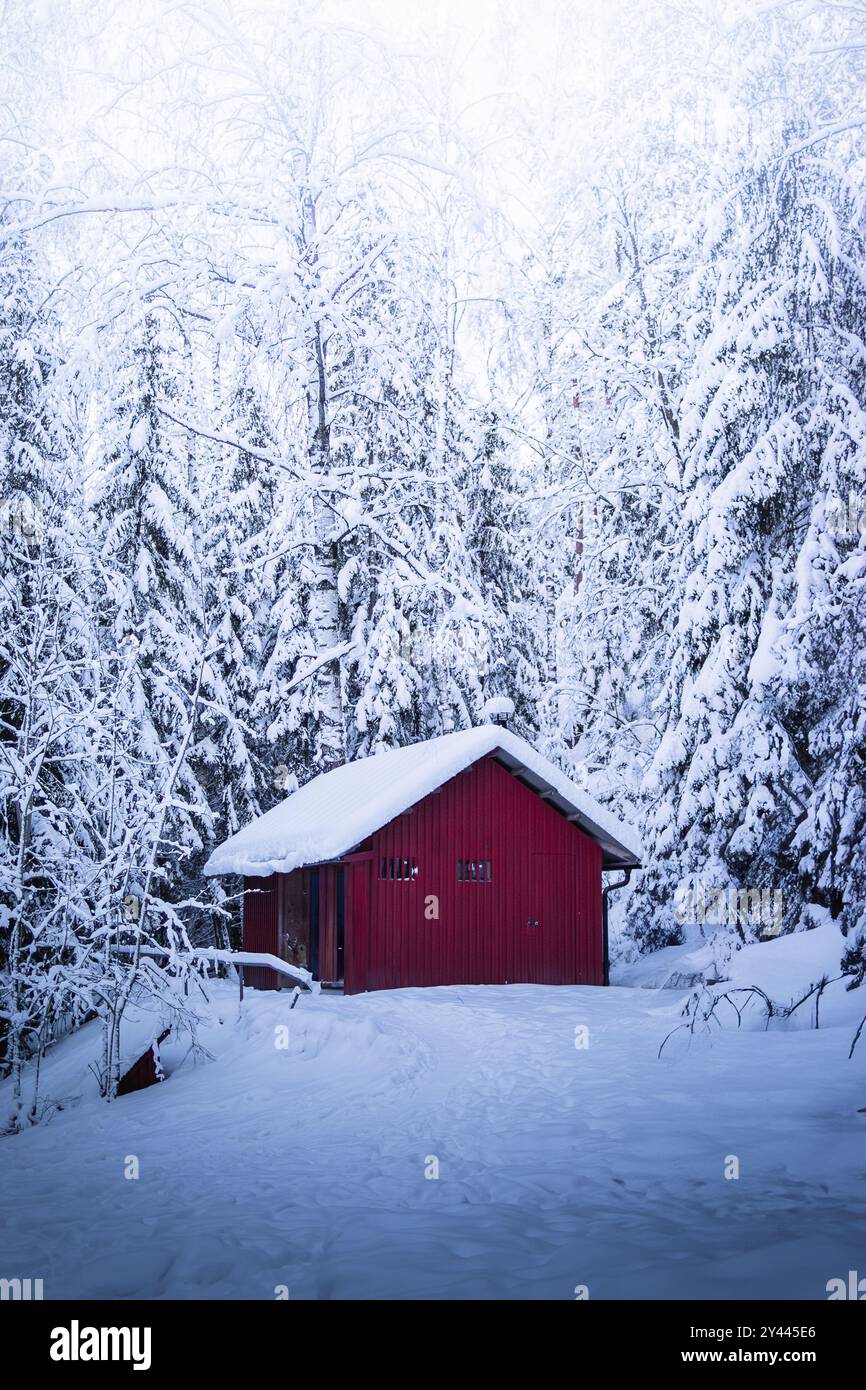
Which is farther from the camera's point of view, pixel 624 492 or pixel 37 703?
pixel 624 492

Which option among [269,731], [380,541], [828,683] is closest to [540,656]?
[380,541]

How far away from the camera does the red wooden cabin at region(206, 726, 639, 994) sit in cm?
1852

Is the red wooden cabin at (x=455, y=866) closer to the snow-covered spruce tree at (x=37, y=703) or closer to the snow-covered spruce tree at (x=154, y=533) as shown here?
the snow-covered spruce tree at (x=37, y=703)

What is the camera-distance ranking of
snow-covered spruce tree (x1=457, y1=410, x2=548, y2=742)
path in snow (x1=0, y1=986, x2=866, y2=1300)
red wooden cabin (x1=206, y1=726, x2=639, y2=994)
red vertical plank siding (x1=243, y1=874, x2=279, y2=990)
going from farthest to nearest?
snow-covered spruce tree (x1=457, y1=410, x2=548, y2=742), red vertical plank siding (x1=243, y1=874, x2=279, y2=990), red wooden cabin (x1=206, y1=726, x2=639, y2=994), path in snow (x1=0, y1=986, x2=866, y2=1300)

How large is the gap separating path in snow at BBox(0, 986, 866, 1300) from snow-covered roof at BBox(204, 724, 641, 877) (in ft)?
17.2

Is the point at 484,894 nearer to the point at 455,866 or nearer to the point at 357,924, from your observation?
the point at 455,866

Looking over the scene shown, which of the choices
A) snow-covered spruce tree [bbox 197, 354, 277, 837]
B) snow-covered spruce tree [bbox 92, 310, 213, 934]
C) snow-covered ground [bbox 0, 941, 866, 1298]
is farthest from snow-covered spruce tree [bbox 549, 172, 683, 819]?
snow-covered ground [bbox 0, 941, 866, 1298]

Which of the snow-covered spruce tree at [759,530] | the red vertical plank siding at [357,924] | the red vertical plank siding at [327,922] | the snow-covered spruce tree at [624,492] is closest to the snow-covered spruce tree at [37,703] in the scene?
the red vertical plank siding at [357,924]

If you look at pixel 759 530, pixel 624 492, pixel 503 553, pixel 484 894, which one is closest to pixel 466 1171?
pixel 484 894

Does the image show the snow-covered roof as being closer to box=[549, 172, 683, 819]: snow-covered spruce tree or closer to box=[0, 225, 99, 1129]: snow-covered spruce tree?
box=[0, 225, 99, 1129]: snow-covered spruce tree

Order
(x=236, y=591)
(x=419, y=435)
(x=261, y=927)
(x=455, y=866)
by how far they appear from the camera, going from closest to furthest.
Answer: (x=455, y=866)
(x=261, y=927)
(x=419, y=435)
(x=236, y=591)

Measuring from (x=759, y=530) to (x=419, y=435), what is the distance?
1106cm

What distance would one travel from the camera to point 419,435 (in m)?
26.9

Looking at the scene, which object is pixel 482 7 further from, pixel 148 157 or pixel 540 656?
pixel 540 656
